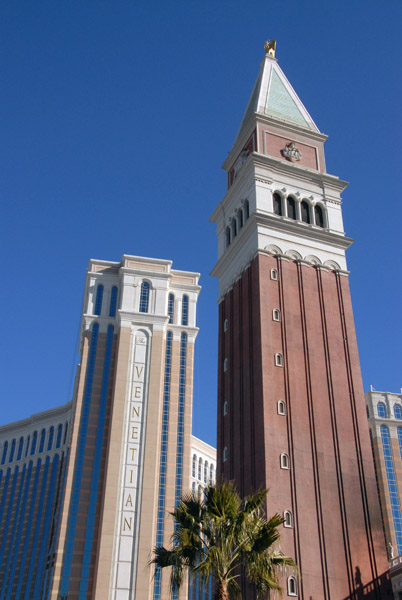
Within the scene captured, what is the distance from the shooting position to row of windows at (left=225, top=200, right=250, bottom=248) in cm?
5447

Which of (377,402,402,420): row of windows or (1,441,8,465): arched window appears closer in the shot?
(377,402,402,420): row of windows

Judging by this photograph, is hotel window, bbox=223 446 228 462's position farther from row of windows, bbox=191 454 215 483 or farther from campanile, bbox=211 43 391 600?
row of windows, bbox=191 454 215 483

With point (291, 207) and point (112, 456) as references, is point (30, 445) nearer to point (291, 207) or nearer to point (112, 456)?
point (112, 456)

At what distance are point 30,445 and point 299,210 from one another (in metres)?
93.5

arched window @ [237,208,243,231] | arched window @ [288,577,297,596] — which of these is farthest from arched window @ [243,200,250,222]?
Answer: arched window @ [288,577,297,596]

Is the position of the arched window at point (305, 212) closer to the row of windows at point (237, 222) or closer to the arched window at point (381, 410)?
the row of windows at point (237, 222)

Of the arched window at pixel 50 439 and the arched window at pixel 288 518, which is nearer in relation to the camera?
the arched window at pixel 288 518

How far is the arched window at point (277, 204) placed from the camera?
53.3m

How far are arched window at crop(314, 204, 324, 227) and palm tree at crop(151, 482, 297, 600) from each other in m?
29.2

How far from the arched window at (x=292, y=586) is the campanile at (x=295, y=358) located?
5 centimetres

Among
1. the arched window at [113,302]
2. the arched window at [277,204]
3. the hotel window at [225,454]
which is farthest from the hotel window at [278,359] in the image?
the arched window at [113,302]

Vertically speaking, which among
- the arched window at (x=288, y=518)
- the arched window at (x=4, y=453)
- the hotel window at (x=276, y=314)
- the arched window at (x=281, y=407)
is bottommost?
the arched window at (x=288, y=518)

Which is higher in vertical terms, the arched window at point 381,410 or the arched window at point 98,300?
the arched window at point 98,300

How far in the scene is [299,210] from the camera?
5356 centimetres
